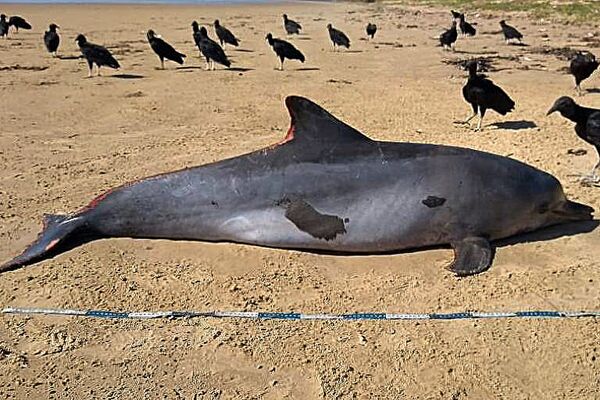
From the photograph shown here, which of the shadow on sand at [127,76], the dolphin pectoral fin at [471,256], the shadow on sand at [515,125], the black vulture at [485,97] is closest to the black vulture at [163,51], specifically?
the shadow on sand at [127,76]

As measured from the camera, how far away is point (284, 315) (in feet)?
16.3

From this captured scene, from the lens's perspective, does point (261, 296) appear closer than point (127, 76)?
Yes

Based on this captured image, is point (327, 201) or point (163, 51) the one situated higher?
point (327, 201)

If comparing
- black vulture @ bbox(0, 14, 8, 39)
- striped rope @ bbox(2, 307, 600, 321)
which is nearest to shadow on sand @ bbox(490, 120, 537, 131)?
striped rope @ bbox(2, 307, 600, 321)

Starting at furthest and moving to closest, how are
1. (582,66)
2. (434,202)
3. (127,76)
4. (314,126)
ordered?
(127,76), (582,66), (314,126), (434,202)

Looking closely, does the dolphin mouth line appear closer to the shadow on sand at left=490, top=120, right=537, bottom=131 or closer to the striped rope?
the striped rope

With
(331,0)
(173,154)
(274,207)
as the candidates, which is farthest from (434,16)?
(274,207)

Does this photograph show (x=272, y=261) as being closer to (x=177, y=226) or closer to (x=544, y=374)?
(x=177, y=226)

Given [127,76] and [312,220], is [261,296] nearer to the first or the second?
[312,220]

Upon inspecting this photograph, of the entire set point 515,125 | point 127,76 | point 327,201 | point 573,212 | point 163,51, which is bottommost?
point 127,76

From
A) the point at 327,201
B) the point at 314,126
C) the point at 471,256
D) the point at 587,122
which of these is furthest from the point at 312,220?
the point at 587,122

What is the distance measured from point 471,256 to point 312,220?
1.35 m

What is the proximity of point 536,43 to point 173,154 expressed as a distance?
52.0 feet

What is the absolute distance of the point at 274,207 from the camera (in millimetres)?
5883
